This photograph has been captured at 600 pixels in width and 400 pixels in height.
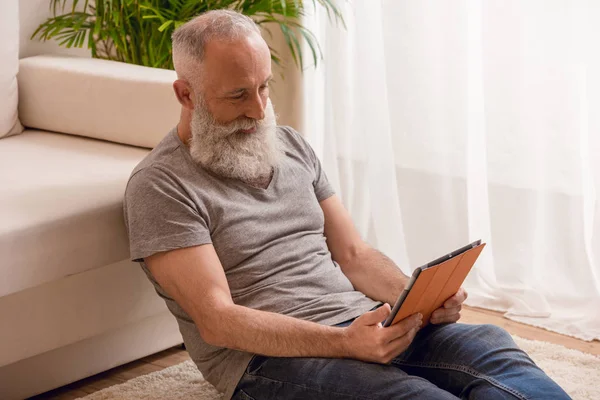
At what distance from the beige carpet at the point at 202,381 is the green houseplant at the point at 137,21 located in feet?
3.56

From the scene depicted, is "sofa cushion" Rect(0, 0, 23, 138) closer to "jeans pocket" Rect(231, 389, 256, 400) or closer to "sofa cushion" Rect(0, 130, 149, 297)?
"sofa cushion" Rect(0, 130, 149, 297)

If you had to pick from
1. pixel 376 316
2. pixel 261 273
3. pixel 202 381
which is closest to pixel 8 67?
pixel 202 381

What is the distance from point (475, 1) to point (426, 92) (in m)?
0.34

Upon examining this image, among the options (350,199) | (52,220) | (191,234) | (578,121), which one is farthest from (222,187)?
(350,199)

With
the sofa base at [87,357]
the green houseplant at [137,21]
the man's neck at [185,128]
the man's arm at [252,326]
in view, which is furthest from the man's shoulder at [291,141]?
the green houseplant at [137,21]

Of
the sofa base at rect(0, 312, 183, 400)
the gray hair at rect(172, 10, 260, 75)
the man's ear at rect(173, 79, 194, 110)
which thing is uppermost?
the gray hair at rect(172, 10, 260, 75)

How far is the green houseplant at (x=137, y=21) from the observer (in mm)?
2863

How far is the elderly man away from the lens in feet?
5.24

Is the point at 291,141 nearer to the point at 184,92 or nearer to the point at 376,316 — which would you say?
the point at 184,92

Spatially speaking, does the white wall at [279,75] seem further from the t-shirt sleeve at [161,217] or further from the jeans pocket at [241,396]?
the jeans pocket at [241,396]

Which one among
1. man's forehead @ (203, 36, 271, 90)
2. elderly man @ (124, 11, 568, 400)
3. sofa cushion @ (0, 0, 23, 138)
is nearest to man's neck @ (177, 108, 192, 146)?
elderly man @ (124, 11, 568, 400)

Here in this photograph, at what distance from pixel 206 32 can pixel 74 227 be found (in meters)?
0.50

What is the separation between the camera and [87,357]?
2162mm

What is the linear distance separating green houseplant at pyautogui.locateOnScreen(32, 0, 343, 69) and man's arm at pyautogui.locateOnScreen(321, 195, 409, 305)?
1001 millimetres
